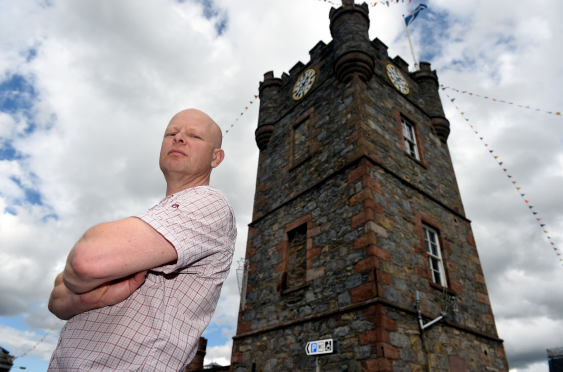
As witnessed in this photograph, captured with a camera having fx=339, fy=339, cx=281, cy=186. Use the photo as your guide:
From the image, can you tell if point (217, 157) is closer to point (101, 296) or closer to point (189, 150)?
point (189, 150)

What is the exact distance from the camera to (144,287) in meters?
1.01

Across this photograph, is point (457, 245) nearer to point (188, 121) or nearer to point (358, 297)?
point (358, 297)

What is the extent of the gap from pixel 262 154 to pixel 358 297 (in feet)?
21.0

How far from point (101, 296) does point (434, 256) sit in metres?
7.87

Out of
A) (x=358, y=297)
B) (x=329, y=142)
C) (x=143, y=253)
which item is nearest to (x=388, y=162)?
(x=329, y=142)

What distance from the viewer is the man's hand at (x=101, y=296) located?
35.6 inches

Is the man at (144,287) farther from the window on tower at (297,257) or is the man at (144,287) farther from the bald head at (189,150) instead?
the window on tower at (297,257)

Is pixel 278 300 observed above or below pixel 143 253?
above

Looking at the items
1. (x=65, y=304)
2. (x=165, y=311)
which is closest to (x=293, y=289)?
(x=165, y=311)

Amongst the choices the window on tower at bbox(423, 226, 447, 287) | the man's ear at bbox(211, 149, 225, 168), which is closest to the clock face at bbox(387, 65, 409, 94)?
the window on tower at bbox(423, 226, 447, 287)

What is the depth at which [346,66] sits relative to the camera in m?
8.88

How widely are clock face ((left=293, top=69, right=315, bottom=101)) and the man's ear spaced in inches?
376

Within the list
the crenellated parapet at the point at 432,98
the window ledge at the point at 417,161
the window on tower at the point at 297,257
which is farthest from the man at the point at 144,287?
the crenellated parapet at the point at 432,98

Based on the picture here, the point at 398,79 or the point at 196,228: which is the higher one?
the point at 398,79
